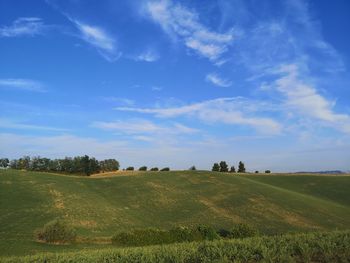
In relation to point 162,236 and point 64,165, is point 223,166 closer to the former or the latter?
point 64,165

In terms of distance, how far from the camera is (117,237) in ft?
121

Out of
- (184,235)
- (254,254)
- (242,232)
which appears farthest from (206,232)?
(254,254)

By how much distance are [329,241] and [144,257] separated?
6.55 m

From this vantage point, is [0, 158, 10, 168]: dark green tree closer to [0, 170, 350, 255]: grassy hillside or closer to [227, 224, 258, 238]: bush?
[0, 170, 350, 255]: grassy hillside

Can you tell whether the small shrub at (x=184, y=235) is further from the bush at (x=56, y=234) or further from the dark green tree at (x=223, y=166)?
the dark green tree at (x=223, y=166)

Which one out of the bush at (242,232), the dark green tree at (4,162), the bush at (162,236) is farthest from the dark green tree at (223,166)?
the bush at (242,232)

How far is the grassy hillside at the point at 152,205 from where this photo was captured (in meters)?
46.3

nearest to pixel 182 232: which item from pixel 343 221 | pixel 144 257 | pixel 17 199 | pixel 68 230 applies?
pixel 68 230

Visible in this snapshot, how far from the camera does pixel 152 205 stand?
6303 cm

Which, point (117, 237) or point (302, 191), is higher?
point (302, 191)

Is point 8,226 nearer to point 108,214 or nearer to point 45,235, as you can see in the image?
point 45,235

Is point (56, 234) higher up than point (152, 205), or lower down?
lower down

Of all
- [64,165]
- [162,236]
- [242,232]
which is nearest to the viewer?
[242,232]

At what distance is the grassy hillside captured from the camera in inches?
1823
